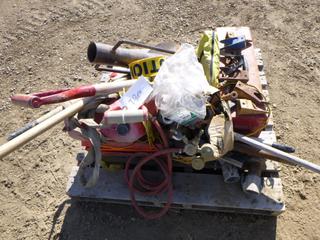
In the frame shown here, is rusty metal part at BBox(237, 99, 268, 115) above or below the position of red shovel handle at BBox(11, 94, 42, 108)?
below

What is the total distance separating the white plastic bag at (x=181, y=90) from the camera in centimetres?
241

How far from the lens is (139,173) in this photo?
2.82m

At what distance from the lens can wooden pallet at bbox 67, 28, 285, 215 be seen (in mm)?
2799

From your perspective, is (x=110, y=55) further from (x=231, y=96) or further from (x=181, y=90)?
(x=231, y=96)

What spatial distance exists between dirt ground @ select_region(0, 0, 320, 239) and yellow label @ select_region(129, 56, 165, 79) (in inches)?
43.9

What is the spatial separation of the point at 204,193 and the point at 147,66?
1.02 m

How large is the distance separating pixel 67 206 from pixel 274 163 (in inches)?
67.2

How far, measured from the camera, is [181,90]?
2.43 metres

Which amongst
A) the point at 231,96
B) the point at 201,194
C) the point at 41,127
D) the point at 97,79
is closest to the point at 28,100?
the point at 41,127

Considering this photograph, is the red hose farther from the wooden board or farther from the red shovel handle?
the red shovel handle

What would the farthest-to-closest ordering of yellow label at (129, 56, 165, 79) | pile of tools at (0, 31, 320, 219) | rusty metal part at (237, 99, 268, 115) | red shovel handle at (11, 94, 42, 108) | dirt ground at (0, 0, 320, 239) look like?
dirt ground at (0, 0, 320, 239), yellow label at (129, 56, 165, 79), rusty metal part at (237, 99, 268, 115), pile of tools at (0, 31, 320, 219), red shovel handle at (11, 94, 42, 108)

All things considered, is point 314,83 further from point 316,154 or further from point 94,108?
point 94,108

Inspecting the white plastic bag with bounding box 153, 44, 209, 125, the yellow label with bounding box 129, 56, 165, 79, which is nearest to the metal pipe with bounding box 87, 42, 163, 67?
the yellow label with bounding box 129, 56, 165, 79

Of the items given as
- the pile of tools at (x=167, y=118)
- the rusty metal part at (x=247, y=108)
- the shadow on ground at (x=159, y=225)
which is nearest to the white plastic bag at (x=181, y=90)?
the pile of tools at (x=167, y=118)
